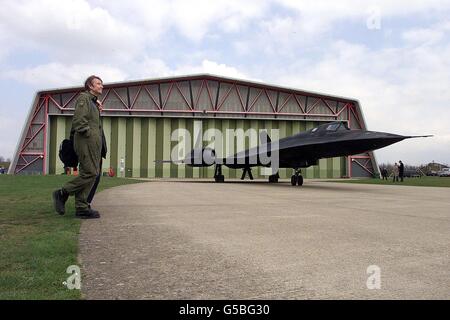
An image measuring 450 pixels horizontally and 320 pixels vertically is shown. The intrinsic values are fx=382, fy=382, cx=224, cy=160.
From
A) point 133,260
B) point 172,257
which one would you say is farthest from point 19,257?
point 172,257

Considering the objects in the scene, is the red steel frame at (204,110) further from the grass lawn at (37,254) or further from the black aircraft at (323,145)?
the grass lawn at (37,254)

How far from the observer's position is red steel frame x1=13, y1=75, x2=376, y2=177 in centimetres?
3812

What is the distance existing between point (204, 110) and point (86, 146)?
34.3m

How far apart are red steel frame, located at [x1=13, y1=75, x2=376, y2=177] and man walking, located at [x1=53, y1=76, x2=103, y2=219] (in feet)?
111

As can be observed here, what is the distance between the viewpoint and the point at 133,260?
332 centimetres

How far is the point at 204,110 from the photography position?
39438 mm

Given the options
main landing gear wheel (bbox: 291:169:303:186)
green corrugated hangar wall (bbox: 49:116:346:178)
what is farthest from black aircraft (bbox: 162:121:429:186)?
green corrugated hangar wall (bbox: 49:116:346:178)

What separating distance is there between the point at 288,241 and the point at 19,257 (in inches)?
103

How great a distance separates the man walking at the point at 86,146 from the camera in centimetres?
539

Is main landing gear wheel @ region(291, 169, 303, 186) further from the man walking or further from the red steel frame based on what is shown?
the red steel frame

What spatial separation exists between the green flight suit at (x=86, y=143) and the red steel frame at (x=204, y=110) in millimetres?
33908

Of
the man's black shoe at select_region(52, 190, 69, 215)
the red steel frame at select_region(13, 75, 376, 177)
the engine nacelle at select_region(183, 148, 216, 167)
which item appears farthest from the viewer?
the red steel frame at select_region(13, 75, 376, 177)
